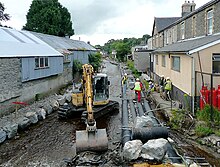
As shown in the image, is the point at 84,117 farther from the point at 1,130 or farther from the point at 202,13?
the point at 202,13

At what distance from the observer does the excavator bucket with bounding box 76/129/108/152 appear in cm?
1099

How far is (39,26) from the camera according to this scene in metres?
50.1

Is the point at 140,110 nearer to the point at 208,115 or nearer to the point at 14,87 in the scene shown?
the point at 208,115

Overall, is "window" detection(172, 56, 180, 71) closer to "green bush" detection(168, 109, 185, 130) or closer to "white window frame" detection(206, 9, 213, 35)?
"white window frame" detection(206, 9, 213, 35)

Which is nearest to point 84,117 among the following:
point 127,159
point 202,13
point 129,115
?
point 129,115

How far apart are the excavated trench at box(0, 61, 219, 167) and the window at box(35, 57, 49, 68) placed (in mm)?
6465

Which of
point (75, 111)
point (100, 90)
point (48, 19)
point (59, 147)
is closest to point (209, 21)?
point (100, 90)

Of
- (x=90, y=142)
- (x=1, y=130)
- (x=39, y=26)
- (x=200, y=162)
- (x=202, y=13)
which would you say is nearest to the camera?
(x=200, y=162)

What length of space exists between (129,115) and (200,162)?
6218 mm

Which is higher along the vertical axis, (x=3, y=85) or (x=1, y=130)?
(x=3, y=85)

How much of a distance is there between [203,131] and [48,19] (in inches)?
1749

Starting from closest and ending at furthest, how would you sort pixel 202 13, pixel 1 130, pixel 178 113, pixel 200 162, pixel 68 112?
pixel 200 162
pixel 1 130
pixel 178 113
pixel 68 112
pixel 202 13

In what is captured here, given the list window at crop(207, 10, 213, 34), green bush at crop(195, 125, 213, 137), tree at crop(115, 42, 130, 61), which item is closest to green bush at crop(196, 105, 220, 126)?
A: green bush at crop(195, 125, 213, 137)

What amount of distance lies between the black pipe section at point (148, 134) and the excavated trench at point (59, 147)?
1070 mm
